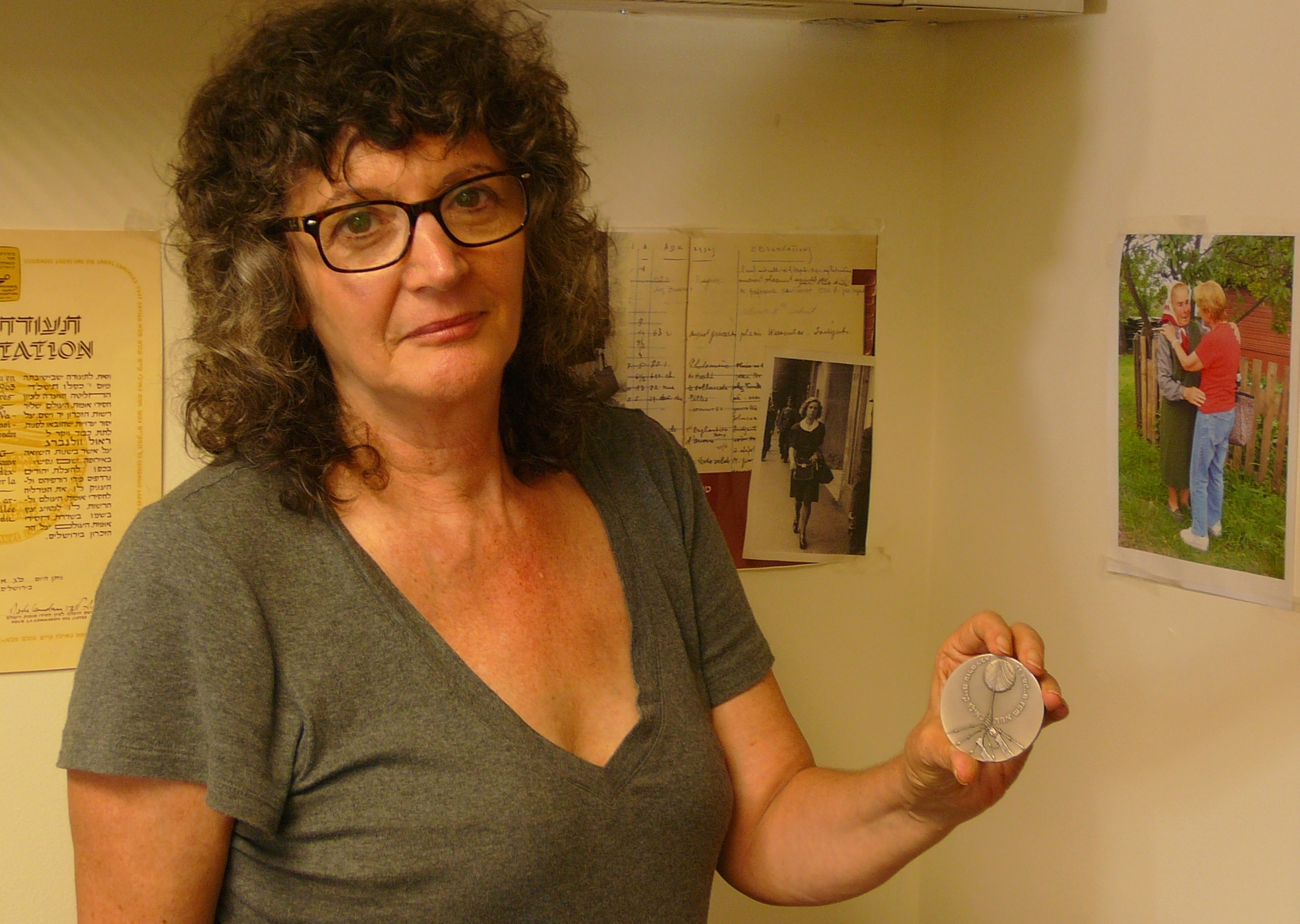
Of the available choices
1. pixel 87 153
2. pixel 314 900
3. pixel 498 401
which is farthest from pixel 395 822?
pixel 87 153

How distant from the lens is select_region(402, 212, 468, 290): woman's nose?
2.96ft

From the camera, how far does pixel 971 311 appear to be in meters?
1.52

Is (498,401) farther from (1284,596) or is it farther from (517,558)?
(1284,596)

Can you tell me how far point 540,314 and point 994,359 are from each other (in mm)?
670

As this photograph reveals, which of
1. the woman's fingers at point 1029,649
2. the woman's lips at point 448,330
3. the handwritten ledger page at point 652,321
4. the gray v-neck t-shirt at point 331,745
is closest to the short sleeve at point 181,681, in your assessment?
the gray v-neck t-shirt at point 331,745

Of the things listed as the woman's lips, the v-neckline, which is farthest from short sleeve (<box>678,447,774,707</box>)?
the woman's lips

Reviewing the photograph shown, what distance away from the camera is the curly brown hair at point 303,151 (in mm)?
908

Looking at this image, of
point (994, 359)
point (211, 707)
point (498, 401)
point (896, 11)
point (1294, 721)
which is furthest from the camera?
point (994, 359)

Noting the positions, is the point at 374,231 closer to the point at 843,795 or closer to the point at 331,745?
the point at 331,745

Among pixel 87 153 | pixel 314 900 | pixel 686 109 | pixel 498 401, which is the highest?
pixel 686 109

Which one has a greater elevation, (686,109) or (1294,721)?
(686,109)

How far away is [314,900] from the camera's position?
0.88m

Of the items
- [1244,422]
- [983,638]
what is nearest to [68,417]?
[983,638]

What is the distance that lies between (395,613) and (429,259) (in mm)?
308
